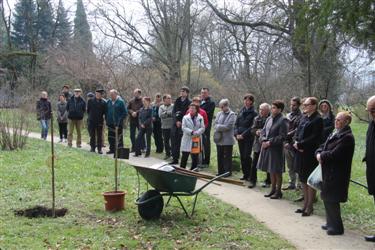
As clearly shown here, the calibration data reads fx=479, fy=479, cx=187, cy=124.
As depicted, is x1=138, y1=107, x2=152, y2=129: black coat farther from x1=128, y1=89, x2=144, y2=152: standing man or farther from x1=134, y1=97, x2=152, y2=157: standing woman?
x1=128, y1=89, x2=144, y2=152: standing man

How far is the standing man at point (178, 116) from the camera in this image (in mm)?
11625

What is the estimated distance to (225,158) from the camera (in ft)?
33.9

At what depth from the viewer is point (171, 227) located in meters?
6.48

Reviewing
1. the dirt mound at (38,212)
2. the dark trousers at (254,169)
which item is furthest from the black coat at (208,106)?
the dirt mound at (38,212)

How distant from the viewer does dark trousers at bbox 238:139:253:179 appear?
31.4 feet

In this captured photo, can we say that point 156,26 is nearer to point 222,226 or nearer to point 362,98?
point 362,98

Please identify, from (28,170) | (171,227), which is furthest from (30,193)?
(171,227)

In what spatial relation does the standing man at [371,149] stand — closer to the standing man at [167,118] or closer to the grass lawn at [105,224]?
the grass lawn at [105,224]

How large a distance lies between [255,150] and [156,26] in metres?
22.8

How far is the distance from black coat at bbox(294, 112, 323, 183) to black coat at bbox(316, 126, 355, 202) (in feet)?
3.09

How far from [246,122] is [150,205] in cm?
355

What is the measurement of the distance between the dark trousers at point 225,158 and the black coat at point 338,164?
423cm

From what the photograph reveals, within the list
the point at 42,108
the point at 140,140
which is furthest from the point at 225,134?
the point at 42,108

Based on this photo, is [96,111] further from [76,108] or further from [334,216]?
[334,216]
